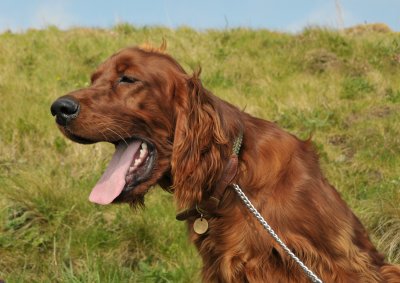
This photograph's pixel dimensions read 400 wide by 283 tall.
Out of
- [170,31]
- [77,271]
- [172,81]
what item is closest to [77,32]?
[170,31]

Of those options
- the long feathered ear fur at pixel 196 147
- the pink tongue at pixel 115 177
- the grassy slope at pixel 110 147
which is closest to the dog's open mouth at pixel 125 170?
the pink tongue at pixel 115 177

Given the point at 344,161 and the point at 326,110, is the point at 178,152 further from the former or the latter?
the point at 326,110

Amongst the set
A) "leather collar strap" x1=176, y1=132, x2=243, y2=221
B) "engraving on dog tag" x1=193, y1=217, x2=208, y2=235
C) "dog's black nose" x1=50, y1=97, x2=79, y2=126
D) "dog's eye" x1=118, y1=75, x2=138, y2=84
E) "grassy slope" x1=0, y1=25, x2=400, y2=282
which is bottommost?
"grassy slope" x1=0, y1=25, x2=400, y2=282

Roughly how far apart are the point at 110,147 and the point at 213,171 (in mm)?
2683

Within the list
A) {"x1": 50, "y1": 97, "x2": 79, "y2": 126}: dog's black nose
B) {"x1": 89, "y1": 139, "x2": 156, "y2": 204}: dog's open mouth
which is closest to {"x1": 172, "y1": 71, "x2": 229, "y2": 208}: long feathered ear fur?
{"x1": 89, "y1": 139, "x2": 156, "y2": 204}: dog's open mouth

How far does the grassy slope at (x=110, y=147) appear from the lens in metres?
3.69

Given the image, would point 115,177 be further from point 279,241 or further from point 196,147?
point 279,241

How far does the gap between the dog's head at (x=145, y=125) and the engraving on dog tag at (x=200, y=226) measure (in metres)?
0.18

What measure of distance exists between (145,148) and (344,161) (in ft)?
9.46

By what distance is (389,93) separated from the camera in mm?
6449

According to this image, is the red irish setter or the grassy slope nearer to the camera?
the red irish setter

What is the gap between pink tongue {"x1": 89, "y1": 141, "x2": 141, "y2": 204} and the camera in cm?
240

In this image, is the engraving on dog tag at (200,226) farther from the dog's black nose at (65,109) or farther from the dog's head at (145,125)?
the dog's black nose at (65,109)

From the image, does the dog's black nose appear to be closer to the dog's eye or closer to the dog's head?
the dog's head
